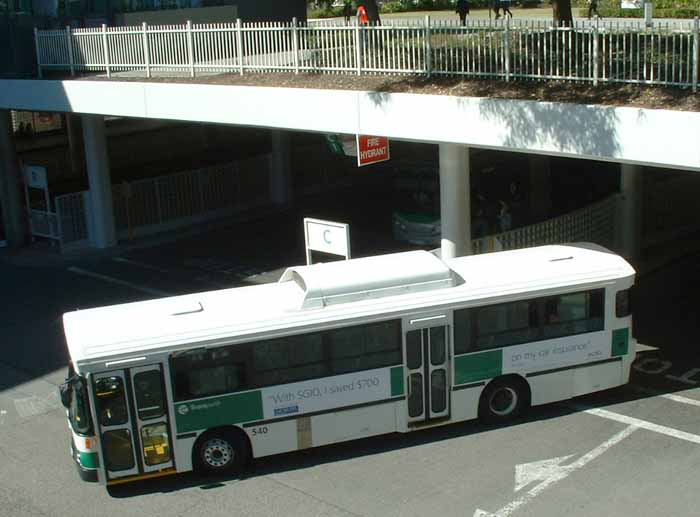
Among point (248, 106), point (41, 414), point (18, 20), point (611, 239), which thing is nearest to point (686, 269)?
point (611, 239)

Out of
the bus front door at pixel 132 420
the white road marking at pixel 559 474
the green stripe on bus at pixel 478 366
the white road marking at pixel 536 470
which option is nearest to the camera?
the white road marking at pixel 559 474

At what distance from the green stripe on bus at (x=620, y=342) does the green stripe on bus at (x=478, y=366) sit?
5.78 ft

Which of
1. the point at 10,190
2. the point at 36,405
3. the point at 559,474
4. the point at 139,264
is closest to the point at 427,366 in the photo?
the point at 559,474

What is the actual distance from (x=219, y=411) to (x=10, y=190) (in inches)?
630

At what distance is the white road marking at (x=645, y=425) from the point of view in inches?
497

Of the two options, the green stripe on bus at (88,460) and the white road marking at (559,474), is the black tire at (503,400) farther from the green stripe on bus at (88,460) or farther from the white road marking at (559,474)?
the green stripe on bus at (88,460)

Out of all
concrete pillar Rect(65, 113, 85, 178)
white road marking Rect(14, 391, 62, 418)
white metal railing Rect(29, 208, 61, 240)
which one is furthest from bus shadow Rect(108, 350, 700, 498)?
concrete pillar Rect(65, 113, 85, 178)

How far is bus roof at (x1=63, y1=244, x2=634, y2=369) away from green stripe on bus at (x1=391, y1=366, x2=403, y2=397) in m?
0.75

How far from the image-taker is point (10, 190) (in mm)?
25562

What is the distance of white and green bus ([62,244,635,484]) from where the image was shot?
11531 mm

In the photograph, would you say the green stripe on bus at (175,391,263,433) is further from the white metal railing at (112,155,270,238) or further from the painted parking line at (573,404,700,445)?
the white metal railing at (112,155,270,238)

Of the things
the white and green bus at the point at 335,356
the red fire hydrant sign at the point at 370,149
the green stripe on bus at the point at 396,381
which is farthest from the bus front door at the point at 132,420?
the red fire hydrant sign at the point at 370,149

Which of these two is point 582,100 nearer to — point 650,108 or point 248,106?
point 650,108

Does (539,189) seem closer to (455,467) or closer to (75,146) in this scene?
(455,467)
